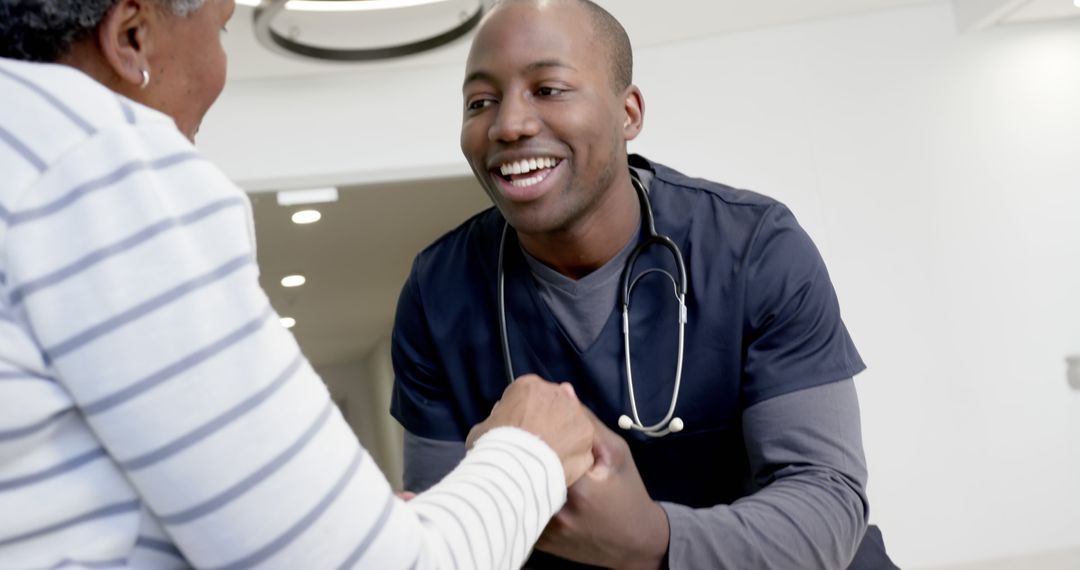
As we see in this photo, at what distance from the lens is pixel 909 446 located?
459cm

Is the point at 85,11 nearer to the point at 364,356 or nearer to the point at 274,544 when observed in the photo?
the point at 274,544

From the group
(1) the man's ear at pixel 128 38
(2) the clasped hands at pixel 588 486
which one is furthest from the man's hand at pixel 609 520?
(1) the man's ear at pixel 128 38

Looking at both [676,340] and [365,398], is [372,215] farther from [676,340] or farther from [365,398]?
[365,398]

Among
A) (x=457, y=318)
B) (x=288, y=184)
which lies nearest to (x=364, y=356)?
(x=288, y=184)

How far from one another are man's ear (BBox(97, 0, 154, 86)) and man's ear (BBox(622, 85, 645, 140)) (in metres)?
0.96

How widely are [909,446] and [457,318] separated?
11.4 feet

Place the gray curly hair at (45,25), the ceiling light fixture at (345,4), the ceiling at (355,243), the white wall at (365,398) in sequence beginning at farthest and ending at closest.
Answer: the white wall at (365,398)
the ceiling at (355,243)
the ceiling light fixture at (345,4)
the gray curly hair at (45,25)

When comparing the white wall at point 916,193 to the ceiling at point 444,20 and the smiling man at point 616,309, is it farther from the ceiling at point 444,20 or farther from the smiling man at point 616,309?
the smiling man at point 616,309

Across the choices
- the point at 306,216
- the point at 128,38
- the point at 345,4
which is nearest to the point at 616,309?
the point at 128,38

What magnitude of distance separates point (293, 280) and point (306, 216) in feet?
7.04

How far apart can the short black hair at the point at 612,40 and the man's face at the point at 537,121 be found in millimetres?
48

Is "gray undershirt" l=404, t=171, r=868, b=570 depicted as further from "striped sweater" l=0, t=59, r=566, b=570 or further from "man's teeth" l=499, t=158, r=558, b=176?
"striped sweater" l=0, t=59, r=566, b=570

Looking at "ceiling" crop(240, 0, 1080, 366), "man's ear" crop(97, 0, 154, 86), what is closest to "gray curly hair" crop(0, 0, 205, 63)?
"man's ear" crop(97, 0, 154, 86)

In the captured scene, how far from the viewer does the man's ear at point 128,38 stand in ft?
2.39
